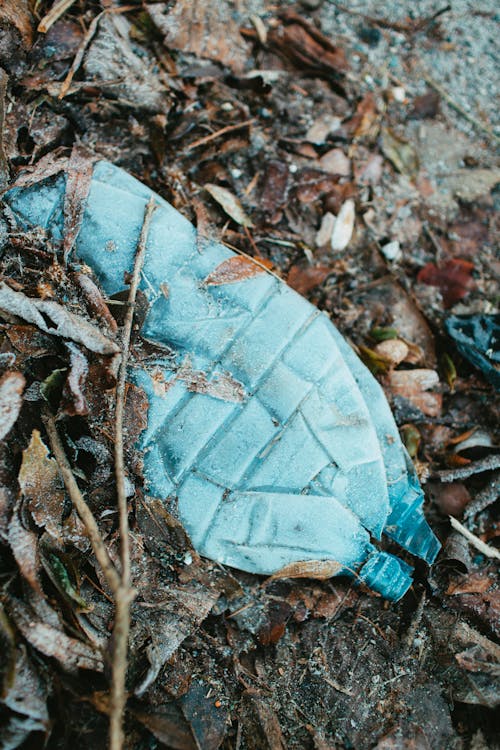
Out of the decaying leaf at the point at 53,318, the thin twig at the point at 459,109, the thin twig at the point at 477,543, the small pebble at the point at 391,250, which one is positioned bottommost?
the thin twig at the point at 477,543

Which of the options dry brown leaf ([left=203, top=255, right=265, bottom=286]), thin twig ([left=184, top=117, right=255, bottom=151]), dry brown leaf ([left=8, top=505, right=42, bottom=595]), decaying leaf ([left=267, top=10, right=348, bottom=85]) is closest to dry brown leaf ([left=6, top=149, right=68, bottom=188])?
thin twig ([left=184, top=117, right=255, bottom=151])

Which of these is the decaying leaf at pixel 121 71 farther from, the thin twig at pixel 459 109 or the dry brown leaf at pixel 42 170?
the thin twig at pixel 459 109

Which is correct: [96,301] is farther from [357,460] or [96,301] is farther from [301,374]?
[357,460]

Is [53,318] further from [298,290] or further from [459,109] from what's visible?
[459,109]

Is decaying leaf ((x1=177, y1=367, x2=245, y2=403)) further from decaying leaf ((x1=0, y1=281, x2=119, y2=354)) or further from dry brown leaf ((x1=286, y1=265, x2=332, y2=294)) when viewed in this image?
dry brown leaf ((x1=286, y1=265, x2=332, y2=294))

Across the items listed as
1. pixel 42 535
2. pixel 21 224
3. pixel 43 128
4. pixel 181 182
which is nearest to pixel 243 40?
pixel 181 182

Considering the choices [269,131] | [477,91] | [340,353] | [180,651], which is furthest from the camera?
[477,91]

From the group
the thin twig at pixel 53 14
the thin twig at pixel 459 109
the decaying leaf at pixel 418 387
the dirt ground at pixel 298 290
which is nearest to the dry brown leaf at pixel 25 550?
the dirt ground at pixel 298 290

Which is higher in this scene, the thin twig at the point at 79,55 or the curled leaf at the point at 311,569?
the thin twig at the point at 79,55
